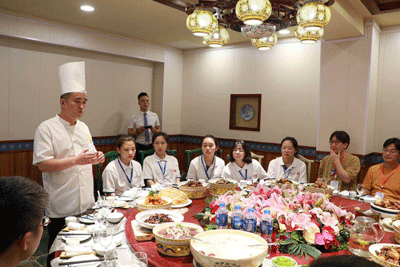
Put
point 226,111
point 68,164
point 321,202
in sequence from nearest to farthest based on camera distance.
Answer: point 321,202 → point 68,164 → point 226,111

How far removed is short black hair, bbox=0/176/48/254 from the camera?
2.86ft

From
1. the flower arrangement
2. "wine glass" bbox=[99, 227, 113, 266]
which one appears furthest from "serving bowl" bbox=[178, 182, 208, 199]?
"wine glass" bbox=[99, 227, 113, 266]

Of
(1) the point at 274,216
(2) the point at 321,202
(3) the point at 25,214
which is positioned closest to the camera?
(3) the point at 25,214

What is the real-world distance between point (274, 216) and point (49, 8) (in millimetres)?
4197

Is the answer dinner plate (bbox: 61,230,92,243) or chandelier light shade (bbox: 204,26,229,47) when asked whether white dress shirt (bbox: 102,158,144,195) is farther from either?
chandelier light shade (bbox: 204,26,229,47)

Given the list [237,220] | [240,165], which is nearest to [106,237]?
[237,220]

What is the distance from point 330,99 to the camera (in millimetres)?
4469

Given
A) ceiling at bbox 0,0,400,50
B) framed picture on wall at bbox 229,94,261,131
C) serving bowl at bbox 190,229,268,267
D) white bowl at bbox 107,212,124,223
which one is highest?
ceiling at bbox 0,0,400,50

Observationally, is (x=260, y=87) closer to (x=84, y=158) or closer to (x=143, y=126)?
(x=143, y=126)

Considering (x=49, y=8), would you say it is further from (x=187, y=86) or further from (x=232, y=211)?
(x=232, y=211)

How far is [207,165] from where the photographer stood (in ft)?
11.9

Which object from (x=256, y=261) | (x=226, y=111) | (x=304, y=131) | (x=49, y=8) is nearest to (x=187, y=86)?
(x=226, y=111)

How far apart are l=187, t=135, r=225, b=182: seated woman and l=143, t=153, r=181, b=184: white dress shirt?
9.0 inches

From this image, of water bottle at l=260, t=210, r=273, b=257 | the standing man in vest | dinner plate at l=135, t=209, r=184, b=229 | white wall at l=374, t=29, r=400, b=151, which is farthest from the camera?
the standing man in vest
